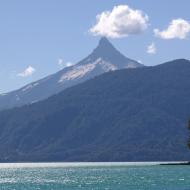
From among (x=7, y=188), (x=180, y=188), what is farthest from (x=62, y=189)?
(x=180, y=188)

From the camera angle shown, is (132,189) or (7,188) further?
(7,188)

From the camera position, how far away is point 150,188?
152250mm

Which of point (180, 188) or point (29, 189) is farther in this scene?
point (29, 189)

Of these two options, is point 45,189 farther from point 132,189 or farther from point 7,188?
point 132,189

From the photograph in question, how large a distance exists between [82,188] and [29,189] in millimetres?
13365

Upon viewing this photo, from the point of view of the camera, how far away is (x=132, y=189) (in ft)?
501

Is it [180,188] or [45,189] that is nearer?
[180,188]

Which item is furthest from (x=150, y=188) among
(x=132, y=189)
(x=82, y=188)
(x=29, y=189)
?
(x=29, y=189)

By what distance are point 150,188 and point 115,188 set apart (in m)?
9.92

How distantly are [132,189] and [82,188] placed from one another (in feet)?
46.0

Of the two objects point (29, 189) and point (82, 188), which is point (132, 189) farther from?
point (29, 189)

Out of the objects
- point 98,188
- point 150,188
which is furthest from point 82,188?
point 150,188

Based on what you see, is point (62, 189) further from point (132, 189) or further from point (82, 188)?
point (132, 189)

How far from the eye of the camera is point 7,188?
166000mm
